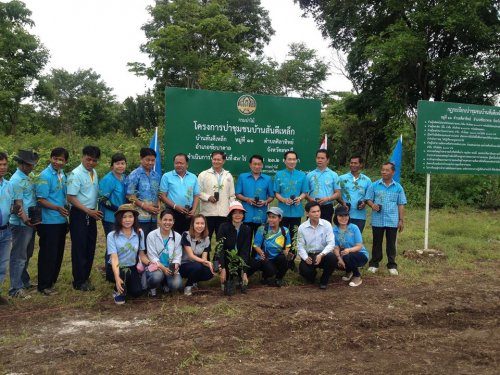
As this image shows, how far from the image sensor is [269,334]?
4047mm

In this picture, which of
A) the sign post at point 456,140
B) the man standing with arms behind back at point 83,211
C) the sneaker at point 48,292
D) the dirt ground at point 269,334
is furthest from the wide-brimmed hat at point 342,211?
the sneaker at point 48,292

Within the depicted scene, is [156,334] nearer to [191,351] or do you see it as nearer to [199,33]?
[191,351]

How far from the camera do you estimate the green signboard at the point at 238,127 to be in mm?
6316

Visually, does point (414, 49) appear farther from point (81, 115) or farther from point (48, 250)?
point (81, 115)

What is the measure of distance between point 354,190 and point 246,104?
1.97 m

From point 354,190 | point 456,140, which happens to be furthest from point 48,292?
point 456,140

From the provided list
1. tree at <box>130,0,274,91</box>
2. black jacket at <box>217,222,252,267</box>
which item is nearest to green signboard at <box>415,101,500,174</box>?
black jacket at <box>217,222,252,267</box>

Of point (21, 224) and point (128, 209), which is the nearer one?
point (128, 209)

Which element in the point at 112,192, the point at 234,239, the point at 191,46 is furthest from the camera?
the point at 191,46

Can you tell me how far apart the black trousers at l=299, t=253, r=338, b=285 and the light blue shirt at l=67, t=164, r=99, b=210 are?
8.78 ft

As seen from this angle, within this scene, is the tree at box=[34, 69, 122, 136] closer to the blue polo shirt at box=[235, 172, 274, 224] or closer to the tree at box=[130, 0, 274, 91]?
the tree at box=[130, 0, 274, 91]

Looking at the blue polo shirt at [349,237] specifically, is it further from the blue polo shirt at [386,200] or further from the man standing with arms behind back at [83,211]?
the man standing with arms behind back at [83,211]

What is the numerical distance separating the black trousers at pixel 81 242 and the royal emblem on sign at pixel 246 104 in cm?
260

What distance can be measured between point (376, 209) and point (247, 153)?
1.99 metres
